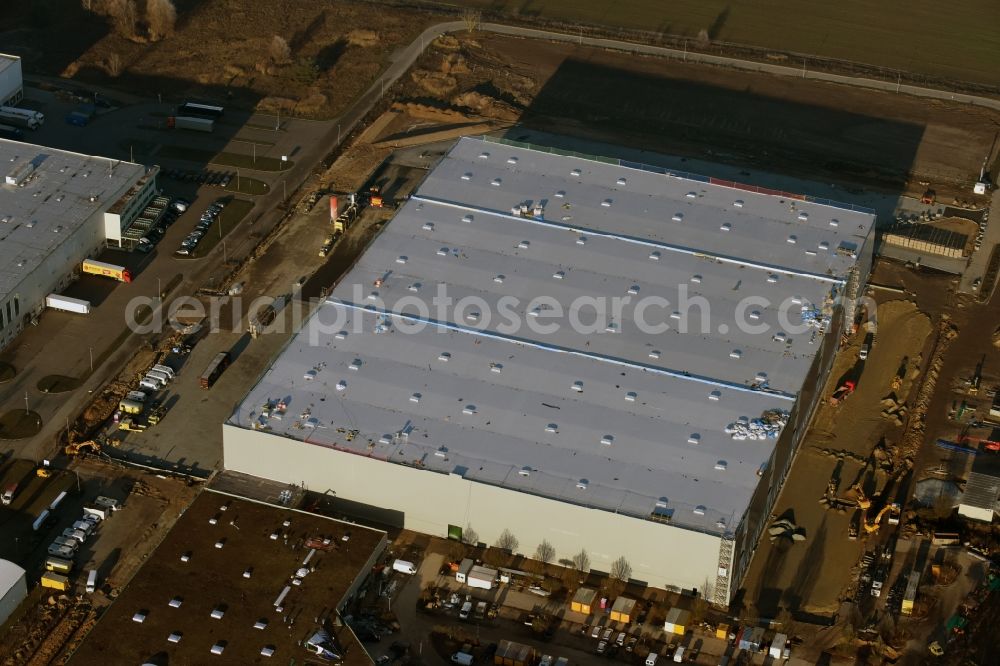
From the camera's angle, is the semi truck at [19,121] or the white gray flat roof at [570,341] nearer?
the white gray flat roof at [570,341]

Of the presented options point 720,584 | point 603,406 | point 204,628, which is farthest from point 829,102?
point 204,628

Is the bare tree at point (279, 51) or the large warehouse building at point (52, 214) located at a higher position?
the bare tree at point (279, 51)

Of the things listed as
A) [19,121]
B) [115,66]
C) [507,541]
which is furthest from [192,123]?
[507,541]

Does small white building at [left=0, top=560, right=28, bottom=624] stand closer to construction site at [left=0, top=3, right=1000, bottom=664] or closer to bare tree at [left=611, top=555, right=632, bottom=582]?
construction site at [left=0, top=3, right=1000, bottom=664]

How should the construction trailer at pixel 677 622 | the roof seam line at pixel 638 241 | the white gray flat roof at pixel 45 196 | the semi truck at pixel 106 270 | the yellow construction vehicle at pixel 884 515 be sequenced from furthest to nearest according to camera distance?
the semi truck at pixel 106 270
the white gray flat roof at pixel 45 196
the roof seam line at pixel 638 241
the yellow construction vehicle at pixel 884 515
the construction trailer at pixel 677 622

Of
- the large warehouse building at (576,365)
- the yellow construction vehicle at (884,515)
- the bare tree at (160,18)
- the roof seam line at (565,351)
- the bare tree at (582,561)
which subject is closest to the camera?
the bare tree at (582,561)

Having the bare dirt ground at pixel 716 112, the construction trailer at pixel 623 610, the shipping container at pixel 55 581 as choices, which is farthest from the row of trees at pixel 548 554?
the bare dirt ground at pixel 716 112

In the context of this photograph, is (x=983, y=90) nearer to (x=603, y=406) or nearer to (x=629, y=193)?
(x=629, y=193)

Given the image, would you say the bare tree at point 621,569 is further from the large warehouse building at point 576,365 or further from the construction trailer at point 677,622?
the construction trailer at point 677,622
